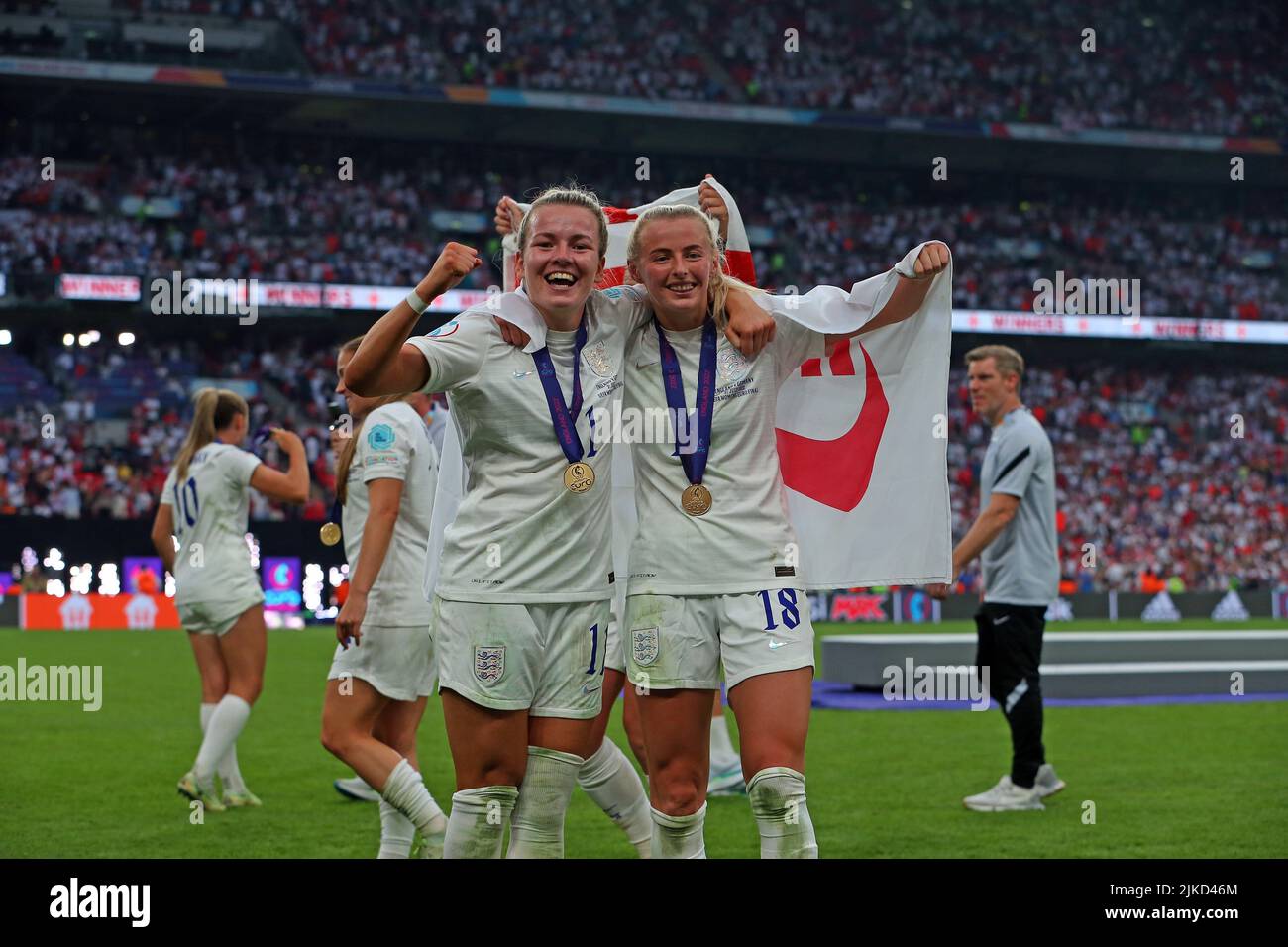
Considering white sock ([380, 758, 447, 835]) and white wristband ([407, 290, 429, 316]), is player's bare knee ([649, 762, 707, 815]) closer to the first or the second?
white wristband ([407, 290, 429, 316])

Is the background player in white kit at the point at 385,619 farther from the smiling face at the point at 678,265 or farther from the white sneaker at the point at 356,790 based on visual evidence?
the white sneaker at the point at 356,790

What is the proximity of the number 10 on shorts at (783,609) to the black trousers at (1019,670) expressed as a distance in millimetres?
3849

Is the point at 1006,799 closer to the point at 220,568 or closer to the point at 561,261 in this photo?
the point at 220,568

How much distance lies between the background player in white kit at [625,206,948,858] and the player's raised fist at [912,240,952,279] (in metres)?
0.65

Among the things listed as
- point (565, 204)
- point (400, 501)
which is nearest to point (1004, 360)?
point (400, 501)

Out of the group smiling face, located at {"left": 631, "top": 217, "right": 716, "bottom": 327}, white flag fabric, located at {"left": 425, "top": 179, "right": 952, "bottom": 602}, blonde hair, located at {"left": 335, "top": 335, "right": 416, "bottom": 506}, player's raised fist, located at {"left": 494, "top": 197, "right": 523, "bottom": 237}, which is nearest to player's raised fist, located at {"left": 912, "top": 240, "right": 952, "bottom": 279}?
white flag fabric, located at {"left": 425, "top": 179, "right": 952, "bottom": 602}

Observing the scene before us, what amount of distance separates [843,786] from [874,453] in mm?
4413

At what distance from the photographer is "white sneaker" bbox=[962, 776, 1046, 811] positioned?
799cm

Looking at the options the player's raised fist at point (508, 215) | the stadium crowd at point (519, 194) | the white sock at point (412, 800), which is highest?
the stadium crowd at point (519, 194)

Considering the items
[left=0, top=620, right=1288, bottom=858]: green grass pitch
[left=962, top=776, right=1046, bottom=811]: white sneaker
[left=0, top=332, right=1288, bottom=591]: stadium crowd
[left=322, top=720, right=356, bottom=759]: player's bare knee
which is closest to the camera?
[left=322, top=720, right=356, bottom=759]: player's bare knee

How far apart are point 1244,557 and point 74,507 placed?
89.0ft

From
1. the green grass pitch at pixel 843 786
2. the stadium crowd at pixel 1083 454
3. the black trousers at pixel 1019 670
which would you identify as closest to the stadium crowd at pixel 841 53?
the stadium crowd at pixel 1083 454

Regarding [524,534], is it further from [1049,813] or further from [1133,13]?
[1133,13]

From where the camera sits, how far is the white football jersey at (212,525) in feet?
26.3
